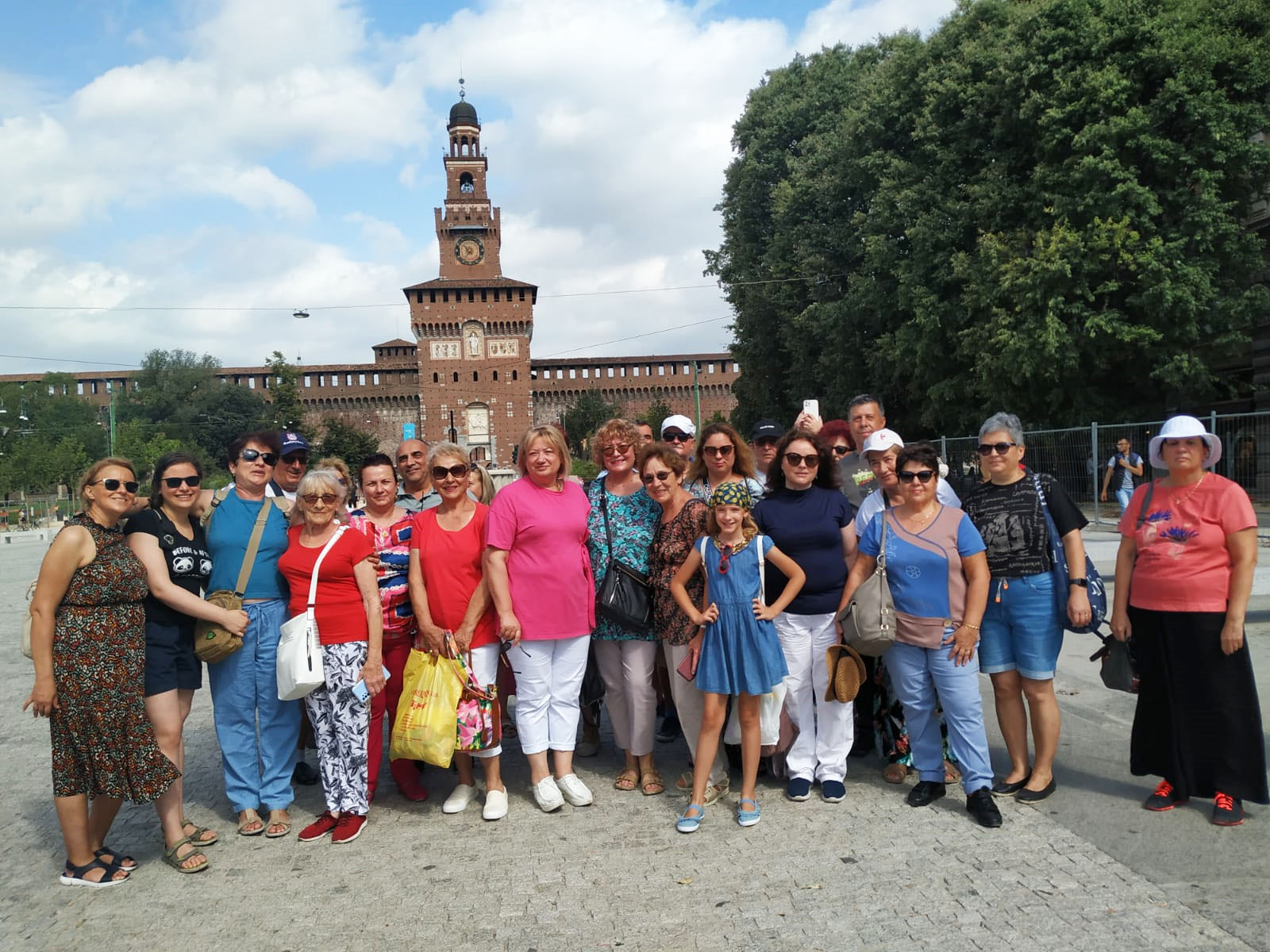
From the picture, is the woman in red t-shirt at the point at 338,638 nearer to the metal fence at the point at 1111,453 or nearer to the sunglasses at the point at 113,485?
Answer: the sunglasses at the point at 113,485

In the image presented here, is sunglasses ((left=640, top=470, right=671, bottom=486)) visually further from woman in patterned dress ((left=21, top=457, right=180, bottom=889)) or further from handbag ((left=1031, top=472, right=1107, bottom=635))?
woman in patterned dress ((left=21, top=457, right=180, bottom=889))

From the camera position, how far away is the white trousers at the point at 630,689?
465 centimetres

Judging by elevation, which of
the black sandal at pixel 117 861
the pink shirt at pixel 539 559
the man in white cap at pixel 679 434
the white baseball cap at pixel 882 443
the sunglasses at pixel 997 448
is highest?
the man in white cap at pixel 679 434

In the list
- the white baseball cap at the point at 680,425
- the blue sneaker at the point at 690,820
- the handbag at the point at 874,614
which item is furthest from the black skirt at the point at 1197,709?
the white baseball cap at the point at 680,425

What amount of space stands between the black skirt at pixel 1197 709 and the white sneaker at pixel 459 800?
3119mm

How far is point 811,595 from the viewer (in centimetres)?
443

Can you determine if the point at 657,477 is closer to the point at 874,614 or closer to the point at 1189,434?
the point at 874,614

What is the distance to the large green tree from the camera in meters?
16.7

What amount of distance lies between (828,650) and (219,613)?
2744 mm

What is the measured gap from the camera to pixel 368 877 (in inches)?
147

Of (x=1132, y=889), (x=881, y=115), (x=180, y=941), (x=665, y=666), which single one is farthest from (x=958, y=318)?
(x=180, y=941)

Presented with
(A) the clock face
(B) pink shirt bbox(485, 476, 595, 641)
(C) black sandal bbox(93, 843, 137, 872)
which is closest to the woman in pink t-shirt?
(B) pink shirt bbox(485, 476, 595, 641)

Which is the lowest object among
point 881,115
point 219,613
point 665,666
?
point 665,666

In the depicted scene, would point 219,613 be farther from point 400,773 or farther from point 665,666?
point 665,666
